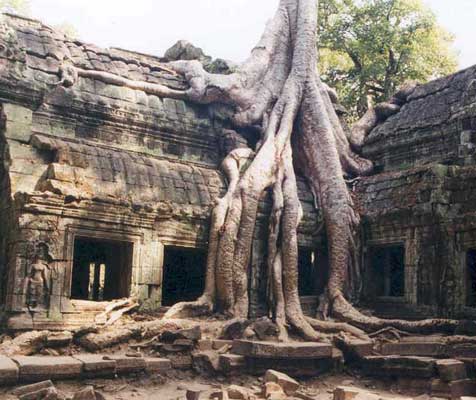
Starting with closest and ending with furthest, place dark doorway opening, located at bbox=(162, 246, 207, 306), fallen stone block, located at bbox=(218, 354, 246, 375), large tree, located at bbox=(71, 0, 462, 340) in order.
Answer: fallen stone block, located at bbox=(218, 354, 246, 375)
large tree, located at bbox=(71, 0, 462, 340)
dark doorway opening, located at bbox=(162, 246, 207, 306)

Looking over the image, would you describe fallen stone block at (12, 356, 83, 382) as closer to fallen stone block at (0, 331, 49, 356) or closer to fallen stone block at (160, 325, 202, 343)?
fallen stone block at (0, 331, 49, 356)

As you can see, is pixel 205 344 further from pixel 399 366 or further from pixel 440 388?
pixel 440 388

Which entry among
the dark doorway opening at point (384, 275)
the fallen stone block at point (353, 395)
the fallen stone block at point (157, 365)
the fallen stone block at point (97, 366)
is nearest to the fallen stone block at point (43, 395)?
the fallen stone block at point (97, 366)

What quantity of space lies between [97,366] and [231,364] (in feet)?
5.49

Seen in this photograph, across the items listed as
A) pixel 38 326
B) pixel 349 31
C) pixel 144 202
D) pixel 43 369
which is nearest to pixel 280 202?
pixel 144 202

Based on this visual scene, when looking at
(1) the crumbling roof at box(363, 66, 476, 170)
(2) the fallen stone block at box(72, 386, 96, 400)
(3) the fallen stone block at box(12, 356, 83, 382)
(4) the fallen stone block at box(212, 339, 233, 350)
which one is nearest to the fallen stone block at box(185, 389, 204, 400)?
(2) the fallen stone block at box(72, 386, 96, 400)

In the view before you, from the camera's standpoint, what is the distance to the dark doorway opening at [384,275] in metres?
10.9

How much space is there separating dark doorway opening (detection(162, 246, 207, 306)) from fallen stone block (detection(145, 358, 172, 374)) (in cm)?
455

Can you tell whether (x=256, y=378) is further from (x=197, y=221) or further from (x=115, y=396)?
(x=197, y=221)

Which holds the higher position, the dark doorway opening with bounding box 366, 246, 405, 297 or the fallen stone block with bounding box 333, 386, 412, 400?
the dark doorway opening with bounding box 366, 246, 405, 297

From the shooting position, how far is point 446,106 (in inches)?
447

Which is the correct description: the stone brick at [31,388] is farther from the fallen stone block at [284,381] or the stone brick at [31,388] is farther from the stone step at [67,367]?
the fallen stone block at [284,381]

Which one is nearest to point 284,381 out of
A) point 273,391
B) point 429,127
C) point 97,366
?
point 273,391

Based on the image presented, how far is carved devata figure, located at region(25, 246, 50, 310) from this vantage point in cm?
782
